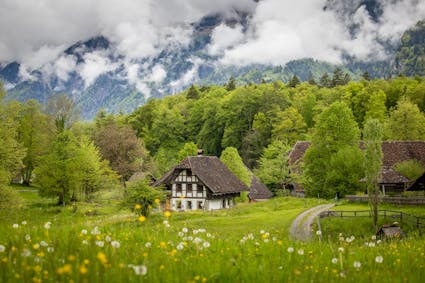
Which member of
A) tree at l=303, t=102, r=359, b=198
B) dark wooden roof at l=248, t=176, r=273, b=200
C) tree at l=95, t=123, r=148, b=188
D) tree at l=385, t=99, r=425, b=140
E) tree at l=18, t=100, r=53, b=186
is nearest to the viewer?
tree at l=303, t=102, r=359, b=198

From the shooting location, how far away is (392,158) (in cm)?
6350

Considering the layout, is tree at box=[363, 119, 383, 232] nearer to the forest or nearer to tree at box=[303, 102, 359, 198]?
the forest

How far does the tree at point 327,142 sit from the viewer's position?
5909cm

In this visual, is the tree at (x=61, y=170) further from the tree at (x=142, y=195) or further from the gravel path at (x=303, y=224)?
the gravel path at (x=303, y=224)

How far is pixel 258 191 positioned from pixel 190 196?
16.1 meters

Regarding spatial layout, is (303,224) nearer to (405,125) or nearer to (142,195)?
(142,195)

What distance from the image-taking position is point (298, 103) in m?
103

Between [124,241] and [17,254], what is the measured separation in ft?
7.49

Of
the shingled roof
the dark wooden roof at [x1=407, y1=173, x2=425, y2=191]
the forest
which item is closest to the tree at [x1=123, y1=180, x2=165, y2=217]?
the forest

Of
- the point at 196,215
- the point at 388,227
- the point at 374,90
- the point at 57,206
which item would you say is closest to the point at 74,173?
the point at 57,206

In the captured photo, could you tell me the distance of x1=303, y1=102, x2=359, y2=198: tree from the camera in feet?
194

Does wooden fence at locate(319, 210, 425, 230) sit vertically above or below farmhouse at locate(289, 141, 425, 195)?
below

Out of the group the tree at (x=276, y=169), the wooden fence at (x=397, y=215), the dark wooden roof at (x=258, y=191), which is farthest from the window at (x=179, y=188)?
the wooden fence at (x=397, y=215)

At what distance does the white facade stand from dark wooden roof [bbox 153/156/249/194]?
1.09 meters
